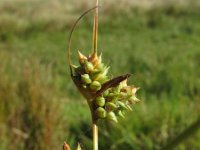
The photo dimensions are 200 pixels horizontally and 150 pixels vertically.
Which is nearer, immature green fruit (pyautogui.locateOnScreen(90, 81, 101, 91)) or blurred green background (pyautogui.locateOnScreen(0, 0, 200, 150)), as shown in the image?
immature green fruit (pyautogui.locateOnScreen(90, 81, 101, 91))

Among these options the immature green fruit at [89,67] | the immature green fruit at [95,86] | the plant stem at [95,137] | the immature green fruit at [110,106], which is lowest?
the plant stem at [95,137]

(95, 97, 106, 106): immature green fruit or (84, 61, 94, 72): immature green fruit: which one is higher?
(84, 61, 94, 72): immature green fruit

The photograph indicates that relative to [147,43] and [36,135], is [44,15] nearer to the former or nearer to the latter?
[147,43]

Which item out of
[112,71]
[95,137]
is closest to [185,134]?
[95,137]

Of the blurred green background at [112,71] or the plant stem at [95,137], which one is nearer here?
the plant stem at [95,137]

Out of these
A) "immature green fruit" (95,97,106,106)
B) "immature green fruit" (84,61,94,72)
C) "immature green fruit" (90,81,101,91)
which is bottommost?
"immature green fruit" (95,97,106,106)

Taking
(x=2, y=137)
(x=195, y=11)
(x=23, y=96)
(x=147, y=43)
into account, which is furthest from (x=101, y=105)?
(x=195, y=11)
